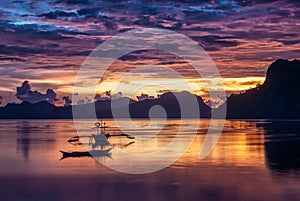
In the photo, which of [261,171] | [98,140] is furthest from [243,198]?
[98,140]

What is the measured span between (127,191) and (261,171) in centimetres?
1541

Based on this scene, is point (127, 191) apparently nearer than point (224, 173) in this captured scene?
Yes

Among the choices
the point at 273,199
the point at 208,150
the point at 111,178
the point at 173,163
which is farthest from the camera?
the point at 208,150

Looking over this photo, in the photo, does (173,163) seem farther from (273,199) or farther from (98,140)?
(98,140)

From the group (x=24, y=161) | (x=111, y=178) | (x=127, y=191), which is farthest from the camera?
(x=24, y=161)

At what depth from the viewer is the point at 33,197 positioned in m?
32.2

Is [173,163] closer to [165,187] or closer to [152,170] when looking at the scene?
[152,170]

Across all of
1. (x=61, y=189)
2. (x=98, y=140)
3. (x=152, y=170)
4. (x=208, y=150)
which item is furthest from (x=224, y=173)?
(x=98, y=140)

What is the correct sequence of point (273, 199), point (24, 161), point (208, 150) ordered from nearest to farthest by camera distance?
point (273, 199) < point (24, 161) < point (208, 150)

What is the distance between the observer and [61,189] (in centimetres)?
3503

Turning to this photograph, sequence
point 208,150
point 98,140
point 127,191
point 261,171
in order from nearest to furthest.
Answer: point 127,191 → point 261,171 → point 208,150 → point 98,140

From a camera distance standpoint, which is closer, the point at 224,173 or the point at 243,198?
the point at 243,198

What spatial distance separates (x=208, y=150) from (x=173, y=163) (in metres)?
16.8

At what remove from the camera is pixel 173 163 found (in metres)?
49.6
